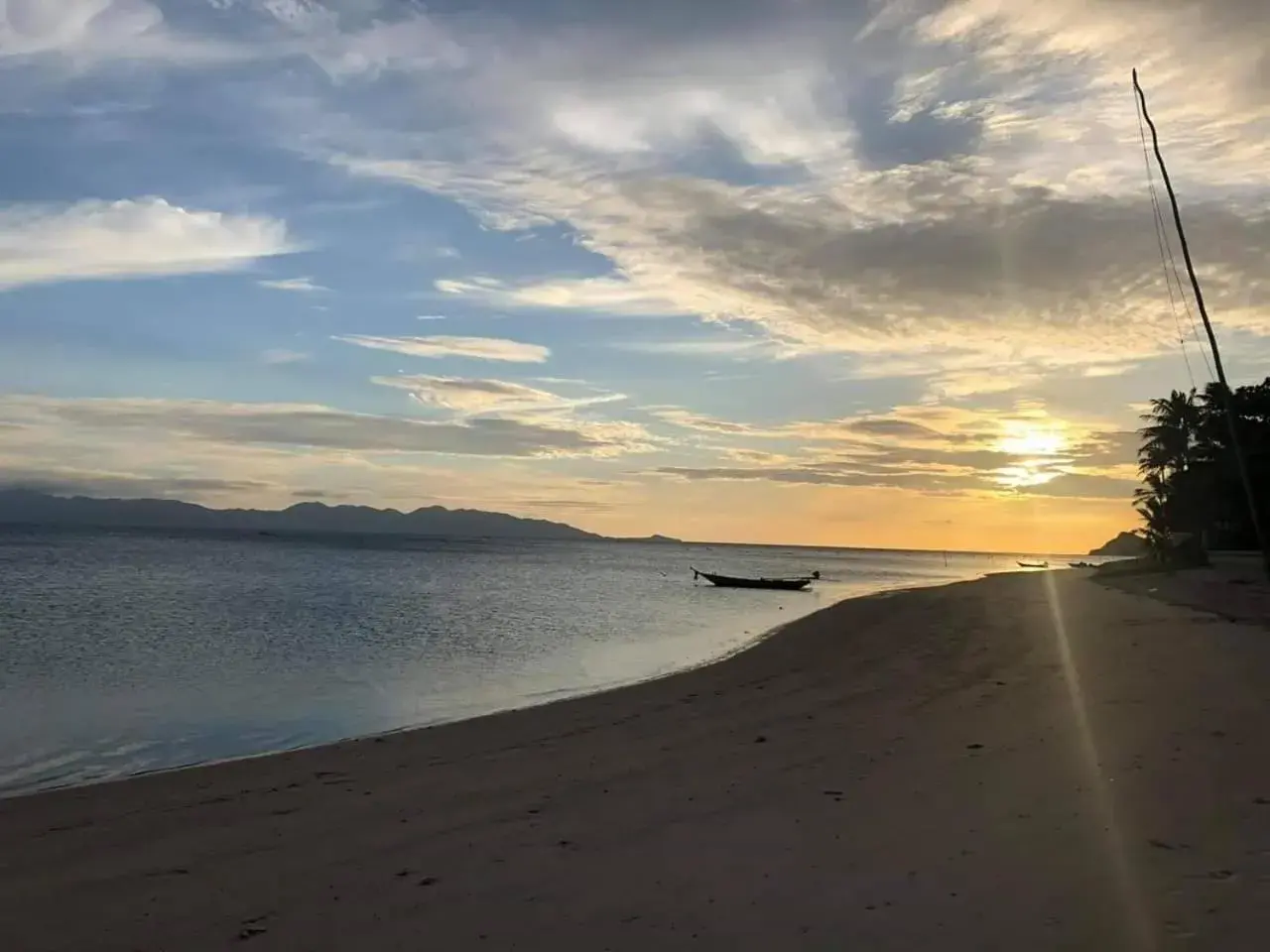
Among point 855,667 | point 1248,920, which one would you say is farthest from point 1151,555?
point 1248,920

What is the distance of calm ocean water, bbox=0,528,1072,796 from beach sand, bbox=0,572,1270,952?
356cm

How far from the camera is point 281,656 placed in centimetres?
2550

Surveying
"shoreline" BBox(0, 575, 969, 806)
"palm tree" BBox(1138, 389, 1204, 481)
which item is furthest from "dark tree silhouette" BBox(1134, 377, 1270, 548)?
"shoreline" BBox(0, 575, 969, 806)

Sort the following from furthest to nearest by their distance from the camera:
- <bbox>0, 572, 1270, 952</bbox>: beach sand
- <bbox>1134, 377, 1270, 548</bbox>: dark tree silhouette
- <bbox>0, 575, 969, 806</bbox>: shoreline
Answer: <bbox>1134, 377, 1270, 548</bbox>: dark tree silhouette
<bbox>0, 575, 969, 806</bbox>: shoreline
<bbox>0, 572, 1270, 952</bbox>: beach sand

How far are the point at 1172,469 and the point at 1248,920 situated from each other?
7514cm

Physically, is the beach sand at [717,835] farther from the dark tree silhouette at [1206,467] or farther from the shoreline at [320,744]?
the dark tree silhouette at [1206,467]

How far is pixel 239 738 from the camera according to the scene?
49.1 ft

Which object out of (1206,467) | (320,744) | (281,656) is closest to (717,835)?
(320,744)

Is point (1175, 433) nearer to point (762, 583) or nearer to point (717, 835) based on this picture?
point (762, 583)

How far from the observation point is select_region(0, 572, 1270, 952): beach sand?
18.0 feet

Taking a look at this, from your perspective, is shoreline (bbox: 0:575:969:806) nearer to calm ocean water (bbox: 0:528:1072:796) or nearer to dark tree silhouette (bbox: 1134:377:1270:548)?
calm ocean water (bbox: 0:528:1072:796)

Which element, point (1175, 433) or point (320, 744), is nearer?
point (320, 744)

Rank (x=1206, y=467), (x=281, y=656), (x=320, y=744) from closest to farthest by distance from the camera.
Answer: (x=320, y=744)
(x=281, y=656)
(x=1206, y=467)

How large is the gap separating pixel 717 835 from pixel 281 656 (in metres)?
20.9
